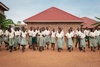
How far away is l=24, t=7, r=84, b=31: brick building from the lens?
27859 mm

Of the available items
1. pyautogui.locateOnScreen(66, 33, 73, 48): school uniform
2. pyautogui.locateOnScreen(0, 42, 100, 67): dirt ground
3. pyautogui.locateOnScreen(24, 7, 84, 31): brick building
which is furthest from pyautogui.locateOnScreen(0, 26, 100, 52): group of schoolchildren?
pyautogui.locateOnScreen(24, 7, 84, 31): brick building

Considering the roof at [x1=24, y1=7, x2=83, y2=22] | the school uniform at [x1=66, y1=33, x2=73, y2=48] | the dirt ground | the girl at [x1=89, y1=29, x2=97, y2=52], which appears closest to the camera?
the dirt ground

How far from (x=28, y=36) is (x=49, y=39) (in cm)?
165

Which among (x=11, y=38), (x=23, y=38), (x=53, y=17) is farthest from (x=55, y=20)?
(x=11, y=38)

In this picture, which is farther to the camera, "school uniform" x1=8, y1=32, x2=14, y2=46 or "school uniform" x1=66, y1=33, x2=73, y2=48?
"school uniform" x1=66, y1=33, x2=73, y2=48

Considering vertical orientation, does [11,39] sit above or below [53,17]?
below

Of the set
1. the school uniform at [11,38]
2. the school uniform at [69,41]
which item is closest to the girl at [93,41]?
the school uniform at [69,41]

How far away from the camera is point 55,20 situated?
1096 inches

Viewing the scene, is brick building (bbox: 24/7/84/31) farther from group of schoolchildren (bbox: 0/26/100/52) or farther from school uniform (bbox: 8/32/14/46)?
school uniform (bbox: 8/32/14/46)

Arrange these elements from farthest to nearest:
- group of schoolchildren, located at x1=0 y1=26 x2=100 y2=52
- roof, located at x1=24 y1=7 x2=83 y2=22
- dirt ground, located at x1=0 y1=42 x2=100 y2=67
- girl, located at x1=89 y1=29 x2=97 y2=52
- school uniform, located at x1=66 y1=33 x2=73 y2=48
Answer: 1. roof, located at x1=24 y1=7 x2=83 y2=22
2. girl, located at x1=89 y1=29 x2=97 y2=52
3. school uniform, located at x1=66 y1=33 x2=73 y2=48
4. group of schoolchildren, located at x1=0 y1=26 x2=100 y2=52
5. dirt ground, located at x1=0 y1=42 x2=100 y2=67

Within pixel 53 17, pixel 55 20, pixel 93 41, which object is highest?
pixel 53 17

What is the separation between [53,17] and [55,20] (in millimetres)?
913

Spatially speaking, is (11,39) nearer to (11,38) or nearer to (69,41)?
(11,38)

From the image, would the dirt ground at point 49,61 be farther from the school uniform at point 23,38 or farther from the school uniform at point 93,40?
the school uniform at point 93,40
